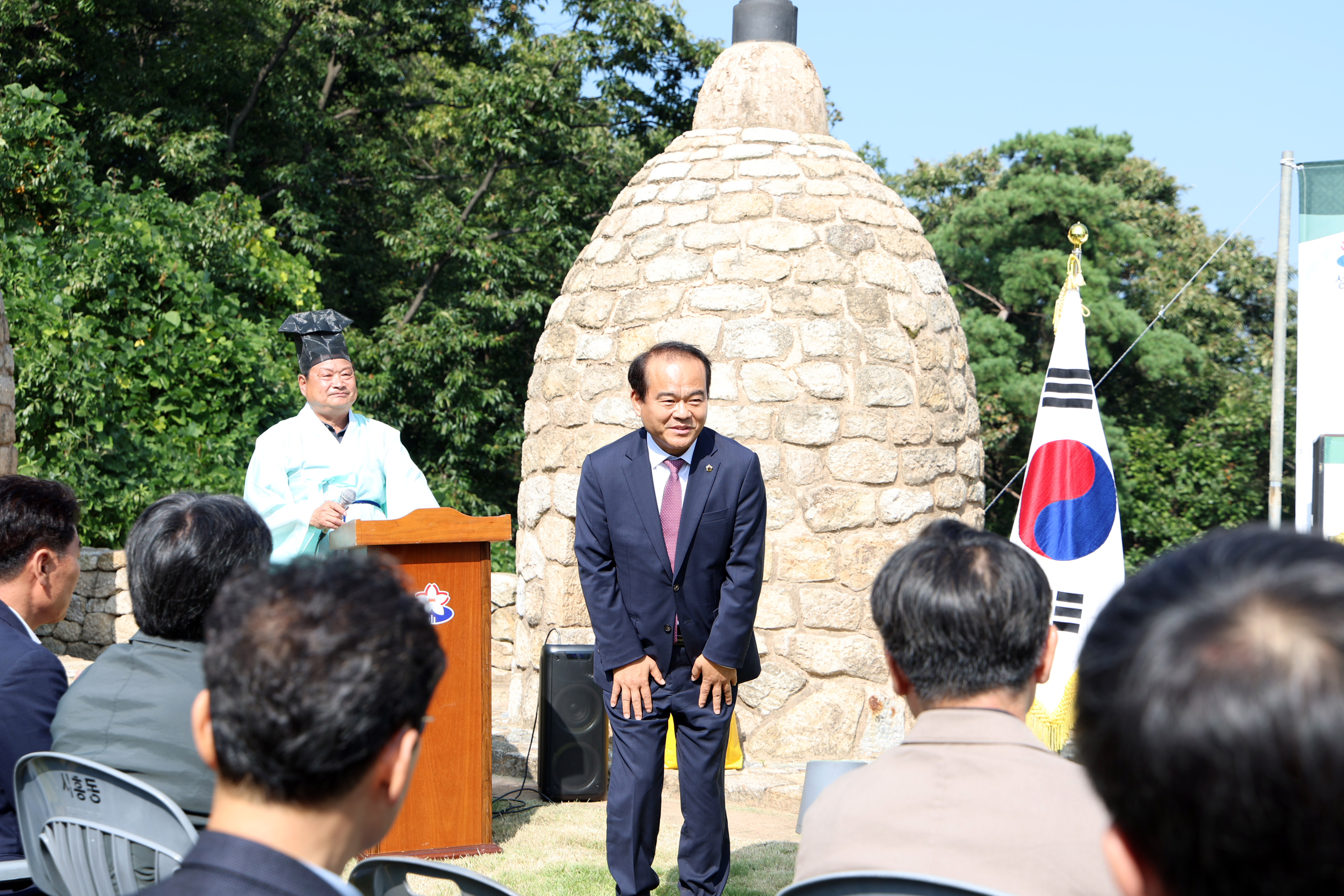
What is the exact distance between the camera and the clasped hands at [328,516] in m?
3.94

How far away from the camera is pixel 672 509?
134 inches

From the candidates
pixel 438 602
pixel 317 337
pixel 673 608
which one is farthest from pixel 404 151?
pixel 673 608

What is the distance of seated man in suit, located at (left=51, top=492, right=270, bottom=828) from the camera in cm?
196

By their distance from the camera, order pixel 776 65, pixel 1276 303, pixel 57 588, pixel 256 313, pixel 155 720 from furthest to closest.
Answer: pixel 256 313 < pixel 1276 303 < pixel 776 65 < pixel 57 588 < pixel 155 720

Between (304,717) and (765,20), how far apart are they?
5.67m

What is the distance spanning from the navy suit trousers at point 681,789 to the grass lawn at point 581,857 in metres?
0.52

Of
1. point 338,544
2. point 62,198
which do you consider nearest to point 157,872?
point 338,544

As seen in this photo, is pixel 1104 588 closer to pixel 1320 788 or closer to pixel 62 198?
pixel 1320 788

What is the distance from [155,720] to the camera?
6.46ft

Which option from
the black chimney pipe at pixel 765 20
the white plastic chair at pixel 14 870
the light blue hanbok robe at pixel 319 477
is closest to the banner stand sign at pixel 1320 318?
the black chimney pipe at pixel 765 20

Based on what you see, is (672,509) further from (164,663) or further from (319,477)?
(164,663)

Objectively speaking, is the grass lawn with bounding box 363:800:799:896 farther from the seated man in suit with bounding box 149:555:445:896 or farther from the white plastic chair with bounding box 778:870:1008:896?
the seated man in suit with bounding box 149:555:445:896

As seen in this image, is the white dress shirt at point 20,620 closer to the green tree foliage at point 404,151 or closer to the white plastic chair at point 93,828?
the white plastic chair at point 93,828

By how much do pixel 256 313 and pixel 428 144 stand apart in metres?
5.19
